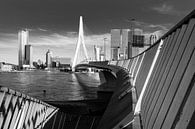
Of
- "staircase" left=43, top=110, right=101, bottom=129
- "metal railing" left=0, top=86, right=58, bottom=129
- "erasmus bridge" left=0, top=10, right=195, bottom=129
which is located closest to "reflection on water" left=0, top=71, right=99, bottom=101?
"staircase" left=43, top=110, right=101, bottom=129

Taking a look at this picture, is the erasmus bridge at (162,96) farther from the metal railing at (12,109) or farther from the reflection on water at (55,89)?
the reflection on water at (55,89)

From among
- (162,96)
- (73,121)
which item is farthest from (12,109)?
(73,121)

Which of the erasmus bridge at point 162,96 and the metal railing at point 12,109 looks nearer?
the erasmus bridge at point 162,96

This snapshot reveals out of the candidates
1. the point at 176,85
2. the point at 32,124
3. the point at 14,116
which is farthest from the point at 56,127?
the point at 176,85

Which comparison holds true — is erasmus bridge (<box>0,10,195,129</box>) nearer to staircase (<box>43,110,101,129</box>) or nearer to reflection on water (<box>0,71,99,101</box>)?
staircase (<box>43,110,101,129</box>)

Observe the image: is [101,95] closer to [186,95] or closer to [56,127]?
[56,127]

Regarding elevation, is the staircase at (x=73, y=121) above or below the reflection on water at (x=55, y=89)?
above

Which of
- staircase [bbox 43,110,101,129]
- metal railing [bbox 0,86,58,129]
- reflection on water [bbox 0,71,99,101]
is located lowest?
reflection on water [bbox 0,71,99,101]

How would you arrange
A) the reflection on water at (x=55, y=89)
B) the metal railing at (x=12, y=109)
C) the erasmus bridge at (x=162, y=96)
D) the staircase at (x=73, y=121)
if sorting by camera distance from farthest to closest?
the reflection on water at (x=55, y=89) < the staircase at (x=73, y=121) < the metal railing at (x=12, y=109) < the erasmus bridge at (x=162, y=96)

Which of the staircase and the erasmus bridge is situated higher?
the erasmus bridge

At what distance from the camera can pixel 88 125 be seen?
60.3 ft

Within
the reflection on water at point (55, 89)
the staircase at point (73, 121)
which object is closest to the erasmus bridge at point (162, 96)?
the staircase at point (73, 121)

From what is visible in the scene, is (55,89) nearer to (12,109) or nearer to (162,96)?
(12,109)

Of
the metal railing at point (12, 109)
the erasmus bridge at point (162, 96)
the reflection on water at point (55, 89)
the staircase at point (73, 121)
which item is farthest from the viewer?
the reflection on water at point (55, 89)
